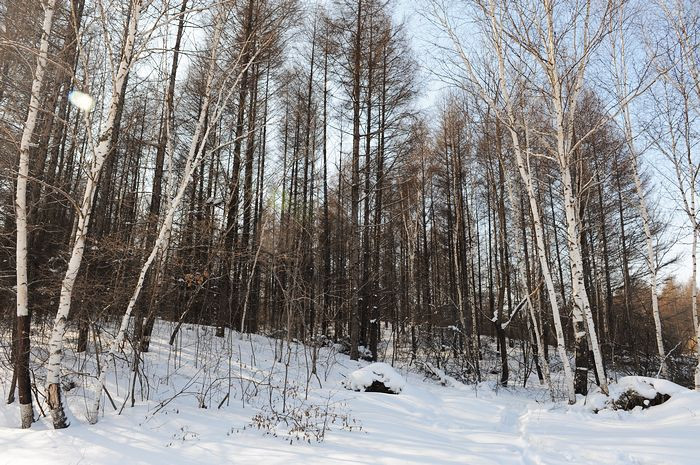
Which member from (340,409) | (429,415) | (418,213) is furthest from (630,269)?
(340,409)

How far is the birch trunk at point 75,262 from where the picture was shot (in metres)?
4.19

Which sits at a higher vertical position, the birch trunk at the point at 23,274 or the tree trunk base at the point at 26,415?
the birch trunk at the point at 23,274

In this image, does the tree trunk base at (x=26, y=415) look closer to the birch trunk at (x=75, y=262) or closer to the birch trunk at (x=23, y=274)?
the birch trunk at (x=23, y=274)

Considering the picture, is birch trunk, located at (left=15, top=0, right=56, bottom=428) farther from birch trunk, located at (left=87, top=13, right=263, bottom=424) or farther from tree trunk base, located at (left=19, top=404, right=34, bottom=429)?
birch trunk, located at (left=87, top=13, right=263, bottom=424)

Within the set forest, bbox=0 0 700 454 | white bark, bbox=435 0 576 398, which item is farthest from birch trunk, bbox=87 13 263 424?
white bark, bbox=435 0 576 398

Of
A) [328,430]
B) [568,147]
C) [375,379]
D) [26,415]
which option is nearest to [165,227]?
[26,415]

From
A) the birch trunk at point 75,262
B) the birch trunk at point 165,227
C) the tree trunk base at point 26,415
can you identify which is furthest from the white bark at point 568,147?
the tree trunk base at point 26,415

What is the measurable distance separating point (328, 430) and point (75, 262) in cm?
337

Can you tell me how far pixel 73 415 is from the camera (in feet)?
15.1

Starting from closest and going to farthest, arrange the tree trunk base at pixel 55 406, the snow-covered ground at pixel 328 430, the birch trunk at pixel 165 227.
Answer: the snow-covered ground at pixel 328 430 < the tree trunk base at pixel 55 406 < the birch trunk at pixel 165 227

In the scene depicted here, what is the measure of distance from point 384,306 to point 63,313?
13395 millimetres

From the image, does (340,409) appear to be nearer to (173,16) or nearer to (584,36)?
(173,16)

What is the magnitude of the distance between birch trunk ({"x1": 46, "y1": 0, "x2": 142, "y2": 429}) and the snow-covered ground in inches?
13.0

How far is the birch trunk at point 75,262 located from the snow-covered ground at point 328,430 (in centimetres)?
33
